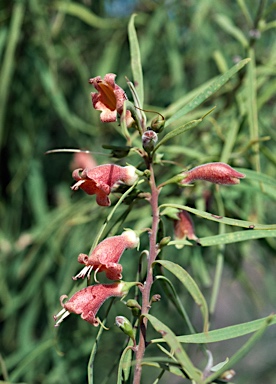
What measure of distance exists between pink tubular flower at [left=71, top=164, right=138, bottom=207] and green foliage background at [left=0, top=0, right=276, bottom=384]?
379 millimetres

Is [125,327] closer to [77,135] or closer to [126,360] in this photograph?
[126,360]

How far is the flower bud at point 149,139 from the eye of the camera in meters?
0.51

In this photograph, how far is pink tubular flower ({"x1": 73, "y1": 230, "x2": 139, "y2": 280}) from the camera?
1.58ft

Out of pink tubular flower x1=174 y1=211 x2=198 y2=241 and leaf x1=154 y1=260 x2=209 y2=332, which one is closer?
leaf x1=154 y1=260 x2=209 y2=332

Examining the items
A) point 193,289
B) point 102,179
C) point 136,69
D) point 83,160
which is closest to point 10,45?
point 83,160

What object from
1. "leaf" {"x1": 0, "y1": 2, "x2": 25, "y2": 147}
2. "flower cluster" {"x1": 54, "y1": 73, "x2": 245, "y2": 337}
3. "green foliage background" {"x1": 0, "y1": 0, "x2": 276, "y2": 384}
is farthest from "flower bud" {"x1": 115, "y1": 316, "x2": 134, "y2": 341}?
"leaf" {"x1": 0, "y1": 2, "x2": 25, "y2": 147}

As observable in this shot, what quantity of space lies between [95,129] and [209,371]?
30.3 inches

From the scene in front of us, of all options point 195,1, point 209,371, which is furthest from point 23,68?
point 209,371

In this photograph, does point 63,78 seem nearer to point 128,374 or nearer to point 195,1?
point 195,1

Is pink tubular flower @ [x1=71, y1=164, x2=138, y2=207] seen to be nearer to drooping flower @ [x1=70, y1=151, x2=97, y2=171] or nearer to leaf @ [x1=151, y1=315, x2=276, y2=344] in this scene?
leaf @ [x1=151, y1=315, x2=276, y2=344]

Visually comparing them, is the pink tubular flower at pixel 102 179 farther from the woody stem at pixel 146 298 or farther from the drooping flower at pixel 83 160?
the drooping flower at pixel 83 160

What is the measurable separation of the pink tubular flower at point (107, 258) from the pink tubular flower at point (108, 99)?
0.11 m

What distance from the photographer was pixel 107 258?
0.48m

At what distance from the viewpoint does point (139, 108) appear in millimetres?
512
